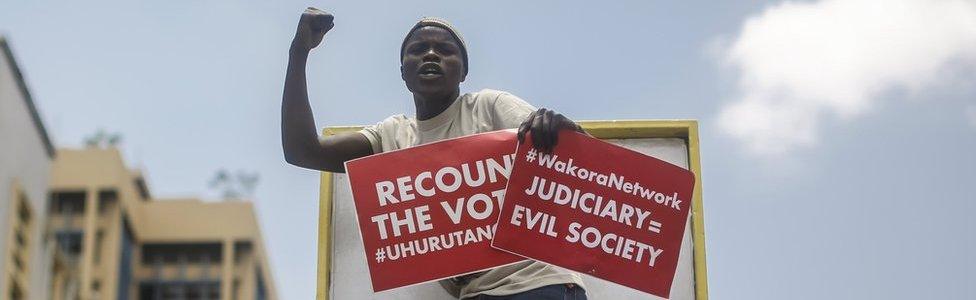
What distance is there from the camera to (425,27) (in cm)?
500

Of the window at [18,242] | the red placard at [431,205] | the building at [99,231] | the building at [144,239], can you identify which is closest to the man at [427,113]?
the red placard at [431,205]

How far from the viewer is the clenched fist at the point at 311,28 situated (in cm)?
484

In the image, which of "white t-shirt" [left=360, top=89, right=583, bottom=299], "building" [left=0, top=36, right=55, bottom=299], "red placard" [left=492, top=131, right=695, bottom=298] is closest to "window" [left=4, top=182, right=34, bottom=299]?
"building" [left=0, top=36, right=55, bottom=299]

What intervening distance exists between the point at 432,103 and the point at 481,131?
0.21 meters

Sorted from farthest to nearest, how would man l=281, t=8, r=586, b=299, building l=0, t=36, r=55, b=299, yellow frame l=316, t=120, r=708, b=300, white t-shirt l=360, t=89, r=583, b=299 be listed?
building l=0, t=36, r=55, b=299
yellow frame l=316, t=120, r=708, b=300
man l=281, t=8, r=586, b=299
white t-shirt l=360, t=89, r=583, b=299

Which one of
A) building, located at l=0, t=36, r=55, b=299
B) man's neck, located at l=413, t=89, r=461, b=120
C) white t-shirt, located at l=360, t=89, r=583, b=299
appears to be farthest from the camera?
building, located at l=0, t=36, r=55, b=299

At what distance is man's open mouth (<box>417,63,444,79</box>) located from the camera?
16.3ft

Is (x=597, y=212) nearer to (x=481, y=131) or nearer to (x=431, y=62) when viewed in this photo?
(x=481, y=131)

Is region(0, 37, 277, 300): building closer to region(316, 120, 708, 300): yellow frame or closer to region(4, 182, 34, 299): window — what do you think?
region(4, 182, 34, 299): window

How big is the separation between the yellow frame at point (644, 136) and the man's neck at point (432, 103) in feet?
1.50

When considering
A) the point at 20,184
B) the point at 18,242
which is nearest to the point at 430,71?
the point at 20,184

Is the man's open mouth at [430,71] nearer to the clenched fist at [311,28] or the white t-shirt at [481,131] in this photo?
the white t-shirt at [481,131]

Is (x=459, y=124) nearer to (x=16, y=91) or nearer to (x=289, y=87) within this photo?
(x=289, y=87)

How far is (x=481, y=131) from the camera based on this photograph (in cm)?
494
